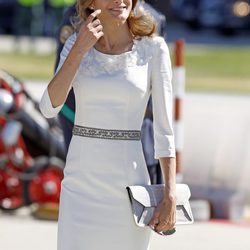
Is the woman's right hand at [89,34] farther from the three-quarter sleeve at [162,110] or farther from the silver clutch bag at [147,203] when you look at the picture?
the silver clutch bag at [147,203]

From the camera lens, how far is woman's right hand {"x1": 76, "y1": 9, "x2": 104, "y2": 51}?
12.5ft

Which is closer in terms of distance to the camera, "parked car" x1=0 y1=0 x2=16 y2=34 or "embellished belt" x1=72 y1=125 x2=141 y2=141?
"embellished belt" x1=72 y1=125 x2=141 y2=141

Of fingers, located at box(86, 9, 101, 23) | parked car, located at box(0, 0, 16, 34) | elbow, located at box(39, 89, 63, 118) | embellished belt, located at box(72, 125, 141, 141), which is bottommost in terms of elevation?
parked car, located at box(0, 0, 16, 34)

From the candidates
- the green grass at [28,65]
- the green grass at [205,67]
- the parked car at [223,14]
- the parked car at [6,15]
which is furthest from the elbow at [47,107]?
the parked car at [6,15]

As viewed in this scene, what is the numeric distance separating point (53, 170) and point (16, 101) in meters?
0.51

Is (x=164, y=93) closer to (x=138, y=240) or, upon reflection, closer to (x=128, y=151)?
(x=128, y=151)

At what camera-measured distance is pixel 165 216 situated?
3.86 meters

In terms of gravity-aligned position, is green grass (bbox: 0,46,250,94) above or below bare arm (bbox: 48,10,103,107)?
below

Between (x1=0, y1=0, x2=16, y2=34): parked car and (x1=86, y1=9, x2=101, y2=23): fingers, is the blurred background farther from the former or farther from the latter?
(x1=0, y1=0, x2=16, y2=34): parked car

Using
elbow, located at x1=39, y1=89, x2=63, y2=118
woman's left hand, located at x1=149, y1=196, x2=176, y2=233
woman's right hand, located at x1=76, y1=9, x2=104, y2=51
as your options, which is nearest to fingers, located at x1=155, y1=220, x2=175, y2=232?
woman's left hand, located at x1=149, y1=196, x2=176, y2=233

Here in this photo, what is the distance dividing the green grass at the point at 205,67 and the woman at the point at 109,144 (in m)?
12.0

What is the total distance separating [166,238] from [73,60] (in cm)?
338

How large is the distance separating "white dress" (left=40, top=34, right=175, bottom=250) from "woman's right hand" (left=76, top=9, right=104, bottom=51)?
110mm

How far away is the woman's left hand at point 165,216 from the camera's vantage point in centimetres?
386
